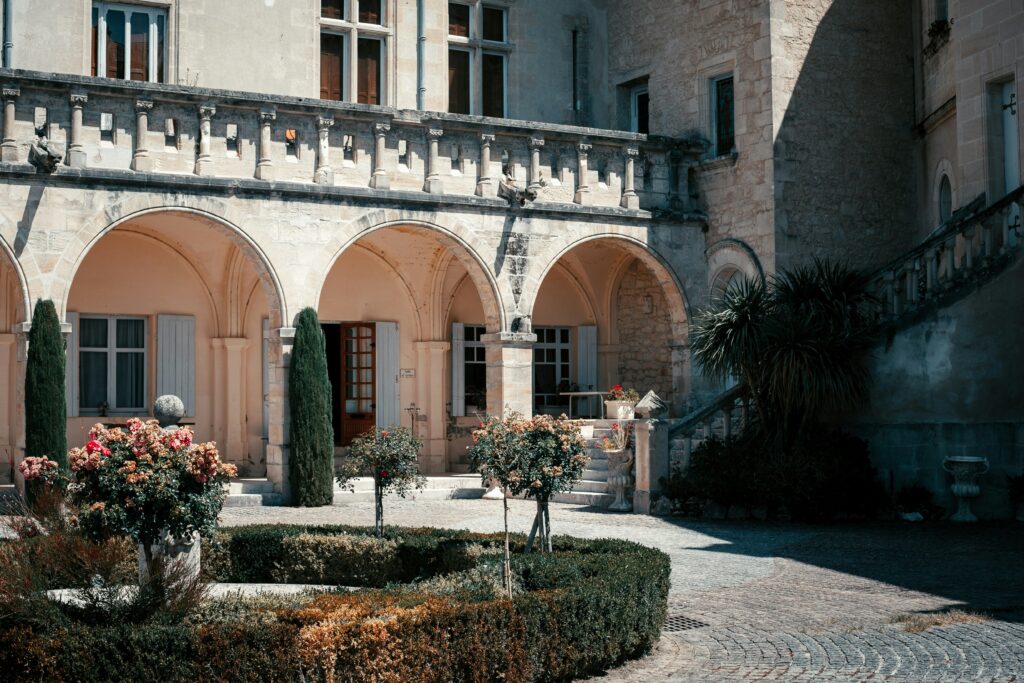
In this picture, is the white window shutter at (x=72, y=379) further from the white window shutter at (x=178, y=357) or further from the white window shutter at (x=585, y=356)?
the white window shutter at (x=585, y=356)

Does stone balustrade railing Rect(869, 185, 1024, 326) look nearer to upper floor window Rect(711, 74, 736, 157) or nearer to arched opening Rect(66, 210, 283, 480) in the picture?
upper floor window Rect(711, 74, 736, 157)

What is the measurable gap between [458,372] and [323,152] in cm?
517

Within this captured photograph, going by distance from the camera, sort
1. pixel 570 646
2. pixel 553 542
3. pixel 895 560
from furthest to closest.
A: pixel 895 560 < pixel 553 542 < pixel 570 646

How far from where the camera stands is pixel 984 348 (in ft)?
46.9

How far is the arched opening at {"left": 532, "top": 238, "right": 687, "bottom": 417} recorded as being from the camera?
66.4 feet

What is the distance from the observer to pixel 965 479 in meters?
14.0

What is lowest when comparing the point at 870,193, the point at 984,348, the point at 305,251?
the point at 984,348

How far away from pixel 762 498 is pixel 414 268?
7690 millimetres

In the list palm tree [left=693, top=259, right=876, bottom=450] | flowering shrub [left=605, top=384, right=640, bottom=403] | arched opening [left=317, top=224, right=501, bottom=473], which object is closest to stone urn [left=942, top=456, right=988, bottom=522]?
palm tree [left=693, top=259, right=876, bottom=450]

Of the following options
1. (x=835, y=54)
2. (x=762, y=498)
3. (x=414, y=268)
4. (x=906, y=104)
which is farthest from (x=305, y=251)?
(x=906, y=104)

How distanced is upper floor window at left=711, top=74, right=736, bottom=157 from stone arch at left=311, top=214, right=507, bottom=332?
14.0 ft

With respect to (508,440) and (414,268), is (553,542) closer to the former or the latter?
(508,440)

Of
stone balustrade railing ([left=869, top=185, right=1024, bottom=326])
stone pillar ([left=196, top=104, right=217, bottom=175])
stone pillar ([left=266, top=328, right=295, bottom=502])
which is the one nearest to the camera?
stone balustrade railing ([left=869, top=185, right=1024, bottom=326])

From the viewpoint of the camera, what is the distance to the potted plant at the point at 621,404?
1825 cm
